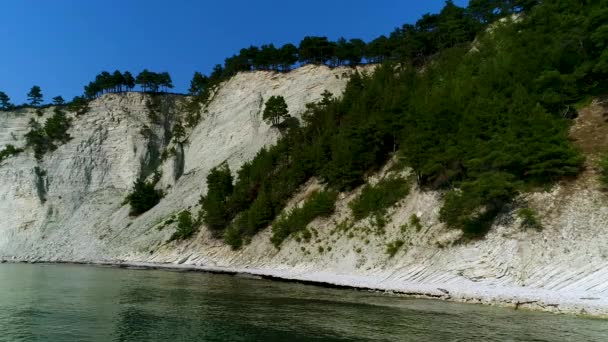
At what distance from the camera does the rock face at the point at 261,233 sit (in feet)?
95.6

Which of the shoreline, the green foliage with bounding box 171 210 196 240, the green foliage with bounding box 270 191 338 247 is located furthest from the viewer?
the green foliage with bounding box 171 210 196 240

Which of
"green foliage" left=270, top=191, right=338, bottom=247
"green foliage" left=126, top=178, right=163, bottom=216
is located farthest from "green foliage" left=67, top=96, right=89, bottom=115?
"green foliage" left=270, top=191, right=338, bottom=247

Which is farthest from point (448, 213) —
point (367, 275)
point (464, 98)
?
point (464, 98)

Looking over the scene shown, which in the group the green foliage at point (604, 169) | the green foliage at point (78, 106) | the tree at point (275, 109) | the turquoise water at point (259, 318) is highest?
the green foliage at point (78, 106)

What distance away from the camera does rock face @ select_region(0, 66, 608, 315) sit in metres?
29.1

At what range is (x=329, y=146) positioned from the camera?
191 ft

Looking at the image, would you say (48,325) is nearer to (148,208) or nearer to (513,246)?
(513,246)

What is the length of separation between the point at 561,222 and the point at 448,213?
822cm

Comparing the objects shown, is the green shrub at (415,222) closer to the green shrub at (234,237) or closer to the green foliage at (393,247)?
the green foliage at (393,247)

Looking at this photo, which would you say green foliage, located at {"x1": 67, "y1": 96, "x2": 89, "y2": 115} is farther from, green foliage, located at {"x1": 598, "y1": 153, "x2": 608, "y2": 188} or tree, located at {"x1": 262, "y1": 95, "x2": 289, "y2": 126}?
green foliage, located at {"x1": 598, "y1": 153, "x2": 608, "y2": 188}

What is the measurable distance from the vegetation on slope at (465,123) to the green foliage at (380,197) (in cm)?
233

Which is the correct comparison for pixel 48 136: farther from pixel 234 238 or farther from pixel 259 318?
pixel 259 318

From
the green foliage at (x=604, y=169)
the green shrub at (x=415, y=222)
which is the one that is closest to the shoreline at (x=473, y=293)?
the green shrub at (x=415, y=222)

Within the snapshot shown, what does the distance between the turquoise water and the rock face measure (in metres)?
3.72
